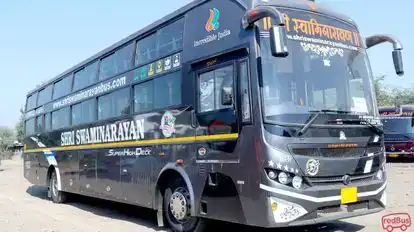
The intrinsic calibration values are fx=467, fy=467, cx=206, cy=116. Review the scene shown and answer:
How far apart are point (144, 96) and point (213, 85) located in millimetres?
2442

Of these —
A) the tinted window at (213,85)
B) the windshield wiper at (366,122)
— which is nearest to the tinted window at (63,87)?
the tinted window at (213,85)

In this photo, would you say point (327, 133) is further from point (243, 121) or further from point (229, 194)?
point (229, 194)

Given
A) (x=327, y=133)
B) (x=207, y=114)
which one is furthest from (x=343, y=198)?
(x=207, y=114)

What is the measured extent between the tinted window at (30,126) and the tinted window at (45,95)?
0.91m

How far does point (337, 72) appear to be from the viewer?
6734 millimetres

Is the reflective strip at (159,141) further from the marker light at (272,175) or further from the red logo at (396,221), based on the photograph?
the red logo at (396,221)

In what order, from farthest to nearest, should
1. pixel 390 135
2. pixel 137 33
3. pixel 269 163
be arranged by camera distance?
pixel 390 135, pixel 137 33, pixel 269 163

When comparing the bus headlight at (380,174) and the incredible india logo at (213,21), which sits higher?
the incredible india logo at (213,21)

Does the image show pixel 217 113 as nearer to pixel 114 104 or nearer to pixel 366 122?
pixel 366 122

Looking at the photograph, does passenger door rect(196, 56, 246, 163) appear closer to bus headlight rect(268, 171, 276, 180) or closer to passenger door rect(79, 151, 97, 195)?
bus headlight rect(268, 171, 276, 180)

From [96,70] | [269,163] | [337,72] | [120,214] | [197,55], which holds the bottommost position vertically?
[120,214]

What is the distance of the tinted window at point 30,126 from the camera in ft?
55.1

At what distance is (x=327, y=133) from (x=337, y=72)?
101cm

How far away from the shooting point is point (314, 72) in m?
6.46
